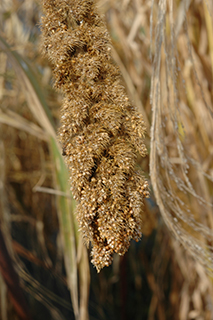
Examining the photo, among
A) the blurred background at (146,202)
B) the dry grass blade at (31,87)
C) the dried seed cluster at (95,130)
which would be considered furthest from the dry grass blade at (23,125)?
the dried seed cluster at (95,130)

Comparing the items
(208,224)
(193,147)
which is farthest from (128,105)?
(208,224)

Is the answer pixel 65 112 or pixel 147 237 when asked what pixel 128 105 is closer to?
pixel 65 112

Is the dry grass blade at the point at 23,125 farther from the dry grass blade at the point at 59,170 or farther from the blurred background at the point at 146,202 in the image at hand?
the dry grass blade at the point at 59,170

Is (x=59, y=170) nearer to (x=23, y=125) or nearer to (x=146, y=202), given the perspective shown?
(x=23, y=125)

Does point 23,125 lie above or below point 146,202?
above

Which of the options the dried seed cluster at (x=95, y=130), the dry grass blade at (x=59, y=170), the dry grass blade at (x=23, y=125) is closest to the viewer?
the dried seed cluster at (x=95, y=130)

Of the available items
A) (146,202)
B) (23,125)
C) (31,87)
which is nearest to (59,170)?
(31,87)
